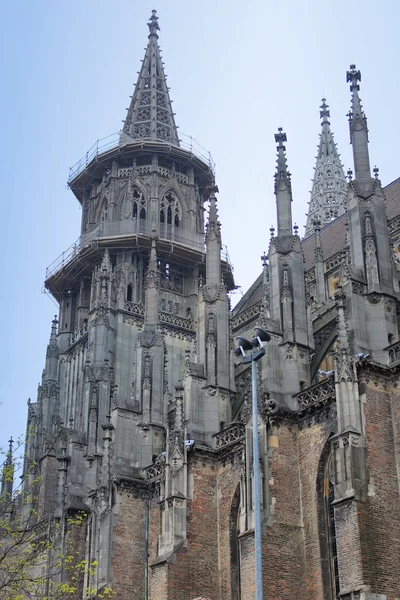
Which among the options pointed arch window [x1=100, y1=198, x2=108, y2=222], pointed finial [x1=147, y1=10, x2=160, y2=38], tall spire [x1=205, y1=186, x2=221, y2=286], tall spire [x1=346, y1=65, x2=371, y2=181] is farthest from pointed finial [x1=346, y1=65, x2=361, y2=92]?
pointed finial [x1=147, y1=10, x2=160, y2=38]

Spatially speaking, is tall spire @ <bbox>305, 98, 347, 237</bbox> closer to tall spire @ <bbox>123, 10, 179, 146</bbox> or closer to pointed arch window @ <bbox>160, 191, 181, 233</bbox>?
pointed arch window @ <bbox>160, 191, 181, 233</bbox>

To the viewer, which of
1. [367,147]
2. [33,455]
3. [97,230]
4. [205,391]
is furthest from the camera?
[97,230]

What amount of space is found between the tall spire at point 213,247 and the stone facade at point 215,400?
56 mm

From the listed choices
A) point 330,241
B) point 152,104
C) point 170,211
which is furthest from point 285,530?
point 152,104

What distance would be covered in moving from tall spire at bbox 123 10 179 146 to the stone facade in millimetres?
2509

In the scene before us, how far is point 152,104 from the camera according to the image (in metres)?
61.5

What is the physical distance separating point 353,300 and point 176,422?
9.09 m

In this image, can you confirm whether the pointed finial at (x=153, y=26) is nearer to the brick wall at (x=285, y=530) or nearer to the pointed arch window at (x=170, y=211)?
the pointed arch window at (x=170, y=211)

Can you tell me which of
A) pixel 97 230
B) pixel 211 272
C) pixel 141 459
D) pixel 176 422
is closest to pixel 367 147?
pixel 211 272

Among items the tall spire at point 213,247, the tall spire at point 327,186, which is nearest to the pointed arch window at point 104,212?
the tall spire at point 327,186

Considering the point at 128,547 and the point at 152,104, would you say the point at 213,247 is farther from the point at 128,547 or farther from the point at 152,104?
the point at 152,104

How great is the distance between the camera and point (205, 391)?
36.8 meters

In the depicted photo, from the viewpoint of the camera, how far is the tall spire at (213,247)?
39.9 metres

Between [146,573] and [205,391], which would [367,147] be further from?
[146,573]
